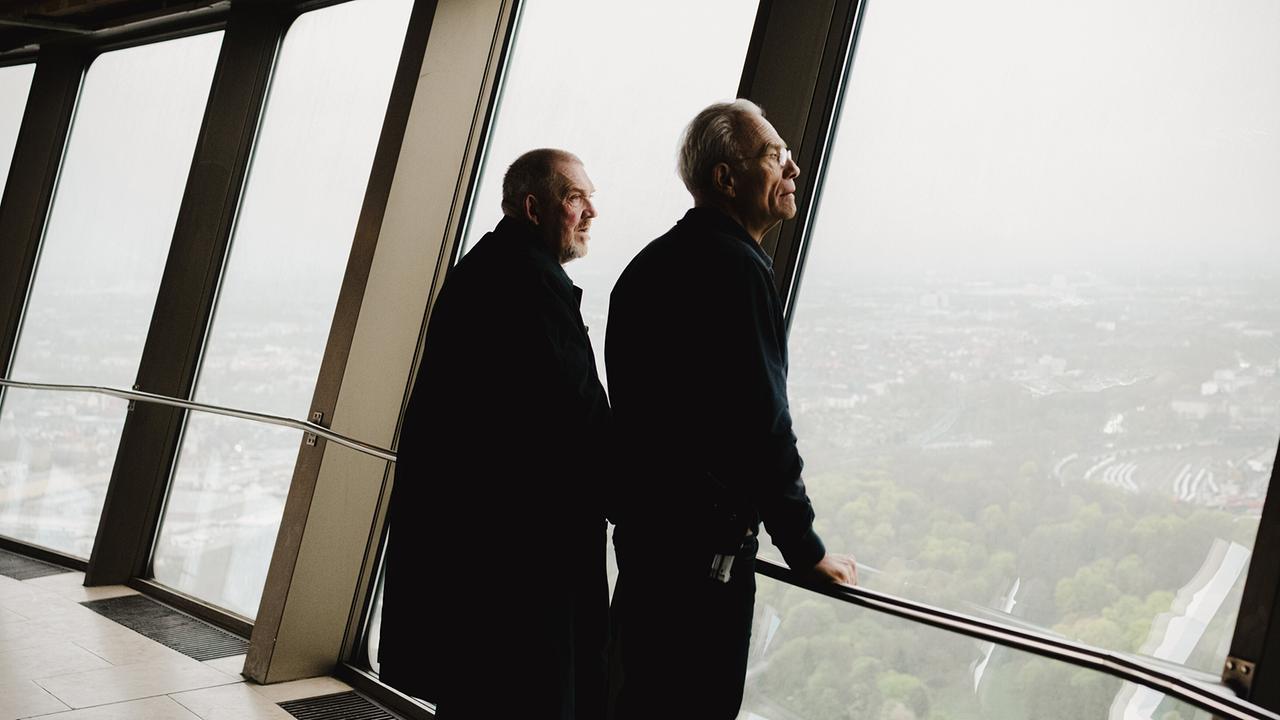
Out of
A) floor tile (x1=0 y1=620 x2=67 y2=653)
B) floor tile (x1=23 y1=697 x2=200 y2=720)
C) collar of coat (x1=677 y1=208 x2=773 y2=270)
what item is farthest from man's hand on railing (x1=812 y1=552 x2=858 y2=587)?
floor tile (x1=0 y1=620 x2=67 y2=653)

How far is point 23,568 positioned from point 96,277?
1579 millimetres

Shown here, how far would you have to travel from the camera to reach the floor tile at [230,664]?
3.90 m

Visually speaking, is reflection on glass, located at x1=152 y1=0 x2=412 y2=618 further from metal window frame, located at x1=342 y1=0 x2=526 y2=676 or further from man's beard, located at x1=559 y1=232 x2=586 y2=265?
Answer: man's beard, located at x1=559 y1=232 x2=586 y2=265

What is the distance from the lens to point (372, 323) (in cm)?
395

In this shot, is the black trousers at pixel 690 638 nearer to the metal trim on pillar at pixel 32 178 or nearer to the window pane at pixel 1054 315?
the window pane at pixel 1054 315

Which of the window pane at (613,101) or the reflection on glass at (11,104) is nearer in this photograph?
the window pane at (613,101)

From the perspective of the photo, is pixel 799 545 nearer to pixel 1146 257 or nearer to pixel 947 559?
pixel 947 559

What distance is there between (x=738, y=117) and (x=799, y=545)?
86 centimetres

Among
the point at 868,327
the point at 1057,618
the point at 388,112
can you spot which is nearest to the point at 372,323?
the point at 388,112

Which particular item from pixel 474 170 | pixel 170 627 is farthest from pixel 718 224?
pixel 170 627

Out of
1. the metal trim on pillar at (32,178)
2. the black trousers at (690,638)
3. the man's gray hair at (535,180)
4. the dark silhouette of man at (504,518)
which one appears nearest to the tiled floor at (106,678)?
the dark silhouette of man at (504,518)

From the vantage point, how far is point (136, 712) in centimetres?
337

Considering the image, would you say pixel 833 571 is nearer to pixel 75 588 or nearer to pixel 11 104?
pixel 75 588

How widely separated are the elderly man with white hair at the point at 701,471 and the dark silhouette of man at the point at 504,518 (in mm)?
166
